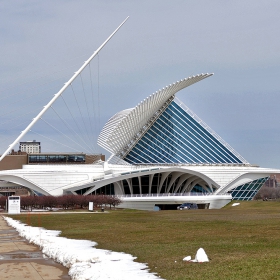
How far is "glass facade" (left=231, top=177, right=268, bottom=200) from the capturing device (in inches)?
3140

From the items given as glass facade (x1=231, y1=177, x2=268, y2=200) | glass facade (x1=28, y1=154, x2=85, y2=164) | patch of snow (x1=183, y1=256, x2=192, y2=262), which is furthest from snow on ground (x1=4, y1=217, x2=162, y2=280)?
glass facade (x1=28, y1=154, x2=85, y2=164)

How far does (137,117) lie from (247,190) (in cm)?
1753

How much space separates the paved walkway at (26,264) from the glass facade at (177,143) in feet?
204

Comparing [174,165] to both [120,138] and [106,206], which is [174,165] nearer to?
[120,138]

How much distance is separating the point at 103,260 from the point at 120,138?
68.0 m

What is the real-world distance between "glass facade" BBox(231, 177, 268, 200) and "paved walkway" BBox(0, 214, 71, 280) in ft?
200

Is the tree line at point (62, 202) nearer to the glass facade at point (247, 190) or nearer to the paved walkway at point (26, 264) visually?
the glass facade at point (247, 190)

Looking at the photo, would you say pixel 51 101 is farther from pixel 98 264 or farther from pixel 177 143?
pixel 177 143

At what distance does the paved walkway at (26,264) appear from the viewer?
1333 centimetres

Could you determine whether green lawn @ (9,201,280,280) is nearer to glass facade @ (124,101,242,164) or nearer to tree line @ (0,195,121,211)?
tree line @ (0,195,121,211)

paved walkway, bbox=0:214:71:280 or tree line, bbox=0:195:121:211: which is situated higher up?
tree line, bbox=0:195:121:211

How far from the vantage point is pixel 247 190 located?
80812mm

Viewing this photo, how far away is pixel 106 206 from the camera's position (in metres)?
68.6

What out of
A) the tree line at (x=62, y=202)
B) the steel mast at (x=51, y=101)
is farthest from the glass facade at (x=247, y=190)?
the steel mast at (x=51, y=101)
